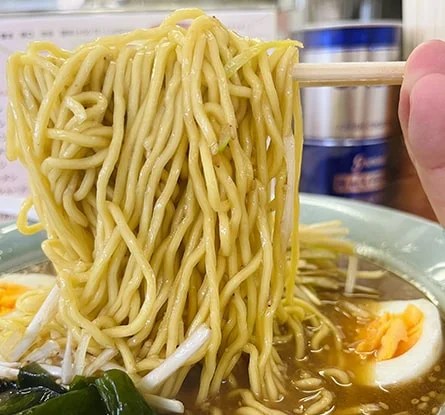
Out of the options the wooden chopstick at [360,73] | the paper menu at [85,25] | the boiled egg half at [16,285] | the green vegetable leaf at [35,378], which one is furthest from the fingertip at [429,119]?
the paper menu at [85,25]

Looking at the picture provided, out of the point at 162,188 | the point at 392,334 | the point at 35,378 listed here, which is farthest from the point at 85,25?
the point at 392,334

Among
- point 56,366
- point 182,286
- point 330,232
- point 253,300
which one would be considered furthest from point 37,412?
point 330,232

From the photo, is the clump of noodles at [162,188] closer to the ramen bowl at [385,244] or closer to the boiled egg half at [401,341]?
the boiled egg half at [401,341]

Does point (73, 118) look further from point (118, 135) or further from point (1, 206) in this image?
point (1, 206)

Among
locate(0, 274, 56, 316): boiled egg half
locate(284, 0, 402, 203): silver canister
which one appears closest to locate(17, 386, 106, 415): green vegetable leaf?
locate(0, 274, 56, 316): boiled egg half

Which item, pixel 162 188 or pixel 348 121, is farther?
pixel 348 121

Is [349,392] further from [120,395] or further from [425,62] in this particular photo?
[425,62]
